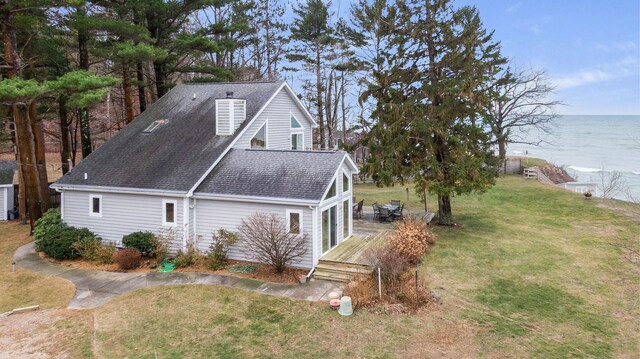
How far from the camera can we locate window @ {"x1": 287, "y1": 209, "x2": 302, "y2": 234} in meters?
14.4

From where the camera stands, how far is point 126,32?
19.9 metres

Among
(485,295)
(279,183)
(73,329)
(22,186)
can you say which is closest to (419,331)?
(485,295)

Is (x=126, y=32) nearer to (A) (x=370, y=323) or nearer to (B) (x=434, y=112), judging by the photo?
(B) (x=434, y=112)

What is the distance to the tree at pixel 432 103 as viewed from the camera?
18797 mm

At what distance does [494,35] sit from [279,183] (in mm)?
27228

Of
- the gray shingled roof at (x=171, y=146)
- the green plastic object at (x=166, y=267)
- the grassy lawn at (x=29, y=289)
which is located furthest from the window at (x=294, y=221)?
the grassy lawn at (x=29, y=289)

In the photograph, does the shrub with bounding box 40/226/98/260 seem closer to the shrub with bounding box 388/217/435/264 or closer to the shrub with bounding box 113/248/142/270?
the shrub with bounding box 113/248/142/270

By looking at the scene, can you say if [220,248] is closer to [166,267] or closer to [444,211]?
[166,267]

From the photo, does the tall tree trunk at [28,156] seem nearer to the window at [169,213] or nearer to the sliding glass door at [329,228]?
the window at [169,213]

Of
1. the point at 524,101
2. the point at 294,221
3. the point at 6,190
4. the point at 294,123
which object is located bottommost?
the point at 294,221

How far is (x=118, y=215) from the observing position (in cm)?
1667

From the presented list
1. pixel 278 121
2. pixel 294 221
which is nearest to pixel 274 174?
pixel 294 221

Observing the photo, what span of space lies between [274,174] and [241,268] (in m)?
3.50

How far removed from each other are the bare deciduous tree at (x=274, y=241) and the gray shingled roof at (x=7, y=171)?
1662 cm
